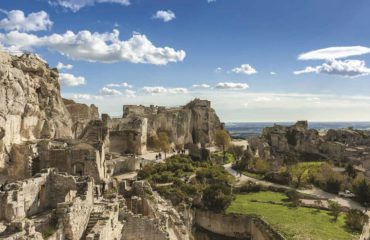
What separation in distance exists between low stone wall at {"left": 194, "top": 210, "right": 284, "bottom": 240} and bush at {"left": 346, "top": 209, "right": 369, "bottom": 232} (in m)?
7.13

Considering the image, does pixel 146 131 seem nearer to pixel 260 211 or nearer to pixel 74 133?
pixel 74 133

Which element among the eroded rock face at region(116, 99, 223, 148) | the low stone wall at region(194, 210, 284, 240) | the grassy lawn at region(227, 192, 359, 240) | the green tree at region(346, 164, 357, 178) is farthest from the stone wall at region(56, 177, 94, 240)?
the green tree at region(346, 164, 357, 178)

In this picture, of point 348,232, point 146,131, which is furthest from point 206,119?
point 348,232

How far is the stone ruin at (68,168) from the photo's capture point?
48.5 ft

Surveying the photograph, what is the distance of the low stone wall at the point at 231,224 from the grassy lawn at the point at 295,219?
122cm

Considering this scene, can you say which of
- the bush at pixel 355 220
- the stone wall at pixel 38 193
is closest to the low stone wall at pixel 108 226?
the stone wall at pixel 38 193

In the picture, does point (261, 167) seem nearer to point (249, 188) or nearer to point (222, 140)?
point (249, 188)

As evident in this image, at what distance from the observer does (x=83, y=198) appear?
16141 millimetres

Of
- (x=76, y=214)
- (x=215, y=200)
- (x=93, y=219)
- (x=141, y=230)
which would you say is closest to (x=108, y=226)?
(x=93, y=219)

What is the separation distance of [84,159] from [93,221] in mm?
14219

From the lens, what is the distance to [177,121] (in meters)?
66.9

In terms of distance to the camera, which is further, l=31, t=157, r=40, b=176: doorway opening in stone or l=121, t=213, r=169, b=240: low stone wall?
l=31, t=157, r=40, b=176: doorway opening in stone

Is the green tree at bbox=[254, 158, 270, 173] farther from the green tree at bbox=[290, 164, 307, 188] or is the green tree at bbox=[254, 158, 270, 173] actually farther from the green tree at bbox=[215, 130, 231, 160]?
the green tree at bbox=[215, 130, 231, 160]

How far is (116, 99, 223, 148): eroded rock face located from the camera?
62.7 meters
